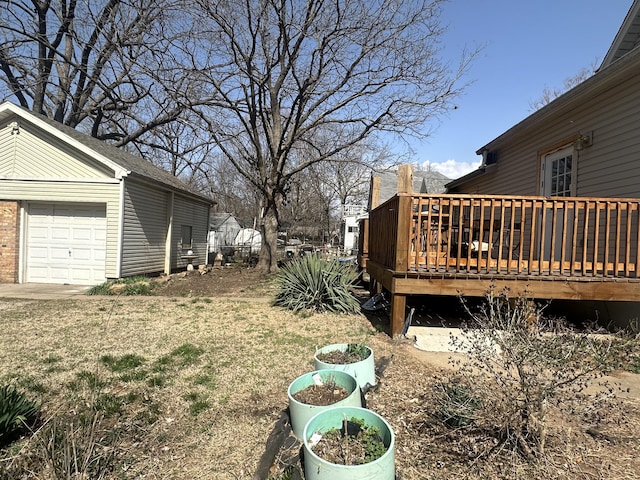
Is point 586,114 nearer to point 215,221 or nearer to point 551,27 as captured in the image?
point 551,27

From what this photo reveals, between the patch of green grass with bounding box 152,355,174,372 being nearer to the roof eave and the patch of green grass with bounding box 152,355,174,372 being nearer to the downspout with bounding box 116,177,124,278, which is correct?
the downspout with bounding box 116,177,124,278

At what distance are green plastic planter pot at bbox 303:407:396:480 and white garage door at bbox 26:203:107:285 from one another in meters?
9.87

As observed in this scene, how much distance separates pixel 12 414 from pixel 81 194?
886cm

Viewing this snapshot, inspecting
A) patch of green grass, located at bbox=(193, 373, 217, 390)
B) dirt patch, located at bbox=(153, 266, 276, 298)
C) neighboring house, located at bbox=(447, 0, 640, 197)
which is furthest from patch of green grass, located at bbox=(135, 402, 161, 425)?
neighboring house, located at bbox=(447, 0, 640, 197)

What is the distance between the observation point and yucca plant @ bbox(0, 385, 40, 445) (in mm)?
2398

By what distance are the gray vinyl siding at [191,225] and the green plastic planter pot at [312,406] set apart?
36.7 feet

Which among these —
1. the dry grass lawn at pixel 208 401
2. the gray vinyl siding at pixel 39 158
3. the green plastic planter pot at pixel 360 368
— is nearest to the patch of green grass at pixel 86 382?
the dry grass lawn at pixel 208 401

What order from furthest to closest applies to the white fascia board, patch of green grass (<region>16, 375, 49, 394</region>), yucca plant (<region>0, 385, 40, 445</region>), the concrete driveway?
the white fascia board
the concrete driveway
patch of green grass (<region>16, 375, 49, 394</region>)
yucca plant (<region>0, 385, 40, 445</region>)

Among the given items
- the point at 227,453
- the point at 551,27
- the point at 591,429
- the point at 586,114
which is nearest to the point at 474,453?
the point at 591,429

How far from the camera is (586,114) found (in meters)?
6.32

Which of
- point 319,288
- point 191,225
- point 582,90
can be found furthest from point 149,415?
point 191,225

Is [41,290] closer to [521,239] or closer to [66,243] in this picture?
[66,243]

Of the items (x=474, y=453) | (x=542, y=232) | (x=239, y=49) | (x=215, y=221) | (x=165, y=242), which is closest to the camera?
(x=474, y=453)

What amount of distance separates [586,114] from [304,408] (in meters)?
6.99
